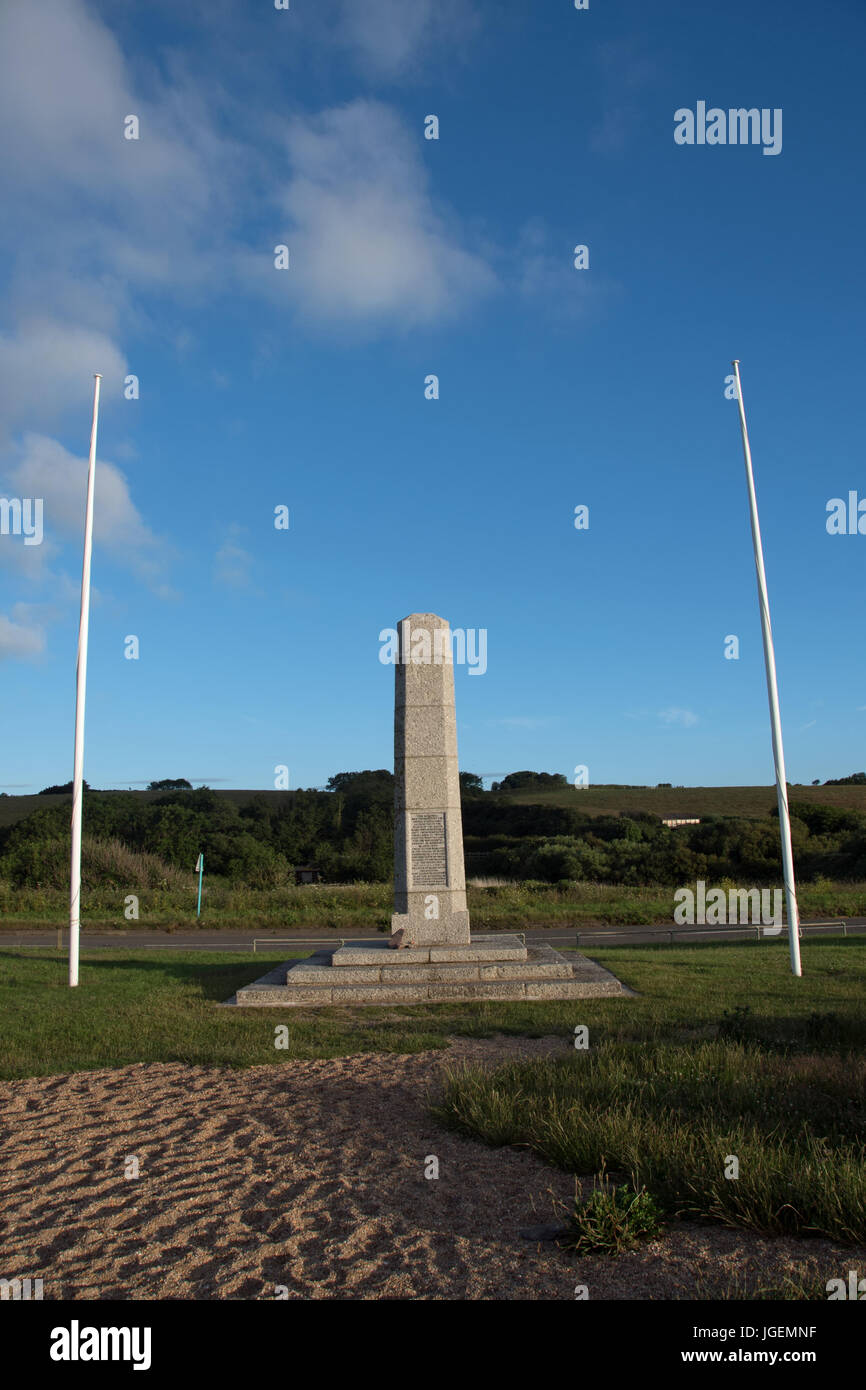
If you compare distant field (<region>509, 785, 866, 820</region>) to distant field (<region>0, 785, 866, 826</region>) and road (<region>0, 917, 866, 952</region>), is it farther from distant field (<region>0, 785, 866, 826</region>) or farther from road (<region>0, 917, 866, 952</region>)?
road (<region>0, 917, 866, 952</region>)

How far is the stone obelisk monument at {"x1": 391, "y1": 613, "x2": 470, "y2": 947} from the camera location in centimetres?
1448

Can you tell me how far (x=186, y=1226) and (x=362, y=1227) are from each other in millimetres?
967

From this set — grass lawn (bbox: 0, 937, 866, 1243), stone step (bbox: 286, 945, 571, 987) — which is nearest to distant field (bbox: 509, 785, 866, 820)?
grass lawn (bbox: 0, 937, 866, 1243)

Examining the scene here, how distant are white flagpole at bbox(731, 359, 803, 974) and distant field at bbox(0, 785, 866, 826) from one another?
132 ft

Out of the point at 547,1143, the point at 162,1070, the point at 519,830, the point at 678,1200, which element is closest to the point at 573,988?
the point at 162,1070

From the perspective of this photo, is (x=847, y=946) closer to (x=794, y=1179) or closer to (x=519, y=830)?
(x=794, y=1179)

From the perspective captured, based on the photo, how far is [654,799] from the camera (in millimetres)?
64438

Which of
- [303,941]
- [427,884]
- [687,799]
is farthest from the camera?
[687,799]

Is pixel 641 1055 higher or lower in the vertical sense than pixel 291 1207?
higher

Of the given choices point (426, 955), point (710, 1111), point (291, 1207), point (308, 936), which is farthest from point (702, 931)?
point (291, 1207)

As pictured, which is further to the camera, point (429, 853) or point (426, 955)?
point (429, 853)

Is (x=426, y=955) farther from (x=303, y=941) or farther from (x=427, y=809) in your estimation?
(x=303, y=941)

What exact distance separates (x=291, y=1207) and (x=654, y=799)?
6210 centimetres

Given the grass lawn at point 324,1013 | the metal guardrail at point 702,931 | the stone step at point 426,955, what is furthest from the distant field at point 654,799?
the stone step at point 426,955
